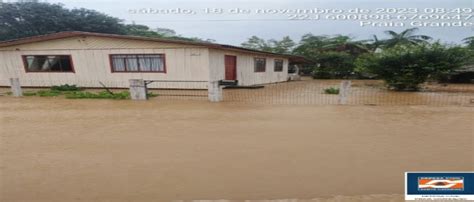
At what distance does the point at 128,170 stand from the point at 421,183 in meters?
3.27

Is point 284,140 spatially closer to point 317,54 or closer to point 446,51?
point 446,51

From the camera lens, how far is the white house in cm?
1248

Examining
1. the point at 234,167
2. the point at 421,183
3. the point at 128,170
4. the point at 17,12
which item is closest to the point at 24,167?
the point at 128,170

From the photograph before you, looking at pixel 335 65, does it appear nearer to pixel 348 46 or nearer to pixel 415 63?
pixel 348 46

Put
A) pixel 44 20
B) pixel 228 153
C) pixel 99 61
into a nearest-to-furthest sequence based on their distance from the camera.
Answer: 1. pixel 228 153
2. pixel 99 61
3. pixel 44 20

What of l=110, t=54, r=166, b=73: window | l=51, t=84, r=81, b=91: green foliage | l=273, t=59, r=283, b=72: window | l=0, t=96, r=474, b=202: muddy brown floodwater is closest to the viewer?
l=0, t=96, r=474, b=202: muddy brown floodwater

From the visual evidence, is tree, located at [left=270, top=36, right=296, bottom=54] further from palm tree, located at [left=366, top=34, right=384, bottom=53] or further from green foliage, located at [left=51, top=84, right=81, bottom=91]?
green foliage, located at [left=51, top=84, right=81, bottom=91]

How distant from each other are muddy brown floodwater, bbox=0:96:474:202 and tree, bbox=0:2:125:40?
2311cm

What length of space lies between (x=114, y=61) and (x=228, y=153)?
36.4 feet

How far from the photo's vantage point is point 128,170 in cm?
365

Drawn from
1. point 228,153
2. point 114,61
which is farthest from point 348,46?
point 228,153

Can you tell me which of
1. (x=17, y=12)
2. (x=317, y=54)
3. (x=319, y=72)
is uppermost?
(x=17, y=12)

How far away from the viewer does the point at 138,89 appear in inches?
373

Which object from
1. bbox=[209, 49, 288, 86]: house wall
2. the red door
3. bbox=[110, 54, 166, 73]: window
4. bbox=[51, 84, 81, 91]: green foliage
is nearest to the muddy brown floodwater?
bbox=[209, 49, 288, 86]: house wall
